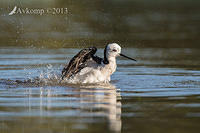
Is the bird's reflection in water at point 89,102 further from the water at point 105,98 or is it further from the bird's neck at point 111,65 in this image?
the bird's neck at point 111,65

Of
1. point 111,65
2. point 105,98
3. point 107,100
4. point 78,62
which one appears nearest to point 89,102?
point 107,100

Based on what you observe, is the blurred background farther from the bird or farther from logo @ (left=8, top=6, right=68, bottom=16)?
the bird

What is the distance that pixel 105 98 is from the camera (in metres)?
11.6

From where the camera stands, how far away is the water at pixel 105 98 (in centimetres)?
920

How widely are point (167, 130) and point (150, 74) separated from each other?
6329 millimetres

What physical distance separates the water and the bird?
0.35 m

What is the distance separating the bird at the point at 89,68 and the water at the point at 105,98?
346 mm

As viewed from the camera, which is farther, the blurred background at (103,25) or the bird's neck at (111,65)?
the blurred background at (103,25)

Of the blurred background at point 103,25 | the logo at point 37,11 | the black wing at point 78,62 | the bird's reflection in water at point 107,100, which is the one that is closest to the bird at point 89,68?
the black wing at point 78,62

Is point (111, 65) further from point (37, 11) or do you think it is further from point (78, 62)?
point (37, 11)

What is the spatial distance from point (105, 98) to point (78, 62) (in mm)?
2785

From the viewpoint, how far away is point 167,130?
874cm

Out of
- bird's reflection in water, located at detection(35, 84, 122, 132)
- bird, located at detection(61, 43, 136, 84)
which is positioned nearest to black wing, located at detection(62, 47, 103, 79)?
bird, located at detection(61, 43, 136, 84)

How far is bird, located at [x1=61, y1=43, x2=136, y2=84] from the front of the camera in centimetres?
1408
